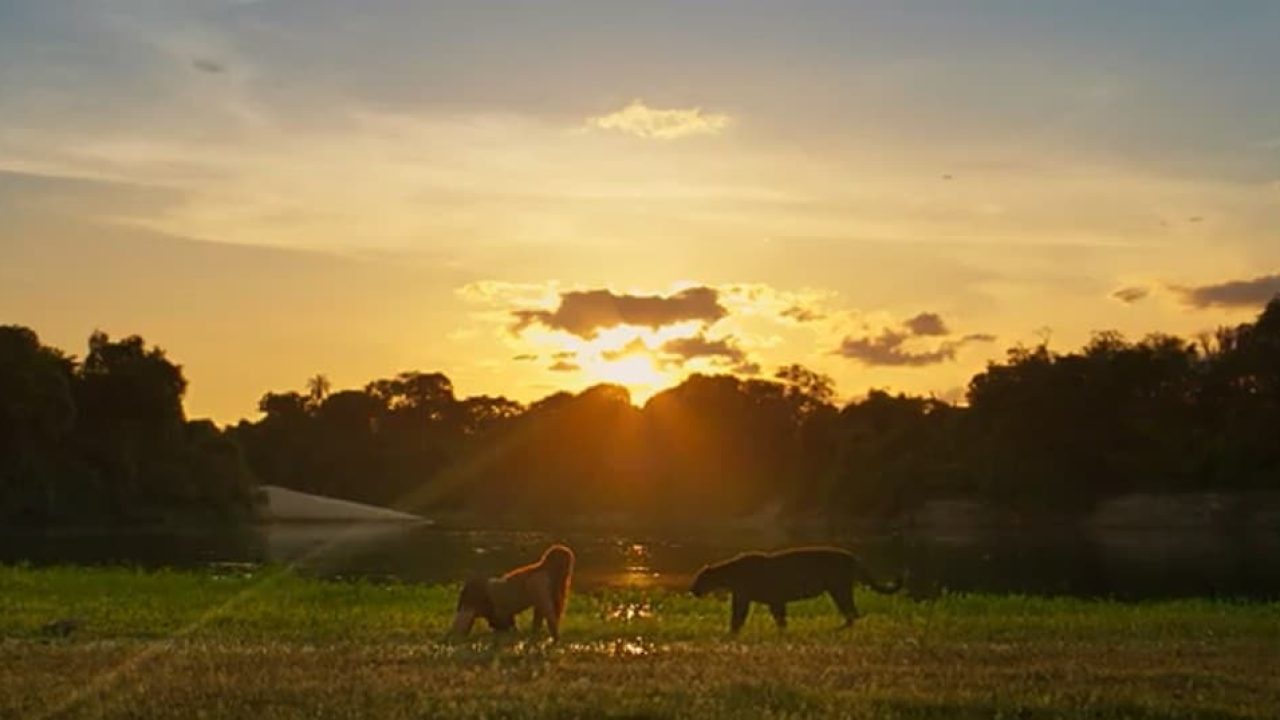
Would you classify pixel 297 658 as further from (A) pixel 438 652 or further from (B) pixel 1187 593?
(B) pixel 1187 593

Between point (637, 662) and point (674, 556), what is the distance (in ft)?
158

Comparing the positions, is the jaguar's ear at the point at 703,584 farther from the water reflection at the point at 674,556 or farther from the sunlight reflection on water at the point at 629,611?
the water reflection at the point at 674,556

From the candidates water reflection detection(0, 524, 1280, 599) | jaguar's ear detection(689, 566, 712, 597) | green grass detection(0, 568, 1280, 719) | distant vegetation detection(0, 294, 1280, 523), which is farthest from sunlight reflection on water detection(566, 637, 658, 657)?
distant vegetation detection(0, 294, 1280, 523)

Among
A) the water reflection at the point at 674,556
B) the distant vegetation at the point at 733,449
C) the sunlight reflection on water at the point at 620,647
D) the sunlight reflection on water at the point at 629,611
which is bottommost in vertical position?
the sunlight reflection on water at the point at 620,647

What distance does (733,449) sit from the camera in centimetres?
15475

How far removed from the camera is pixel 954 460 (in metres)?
113

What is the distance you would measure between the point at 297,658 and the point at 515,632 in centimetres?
553

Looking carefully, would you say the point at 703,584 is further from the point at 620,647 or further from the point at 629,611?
the point at 620,647

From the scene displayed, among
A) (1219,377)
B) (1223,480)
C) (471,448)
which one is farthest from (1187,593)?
(471,448)

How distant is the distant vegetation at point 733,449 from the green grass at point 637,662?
69.9 meters

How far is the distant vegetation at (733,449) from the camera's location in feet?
311

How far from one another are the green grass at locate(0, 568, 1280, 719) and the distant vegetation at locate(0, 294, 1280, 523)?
229 ft

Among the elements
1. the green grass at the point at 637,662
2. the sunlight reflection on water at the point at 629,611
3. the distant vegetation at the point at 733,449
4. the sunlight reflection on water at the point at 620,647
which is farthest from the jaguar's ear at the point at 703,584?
the distant vegetation at the point at 733,449

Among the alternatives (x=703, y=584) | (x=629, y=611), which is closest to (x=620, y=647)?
(x=703, y=584)
